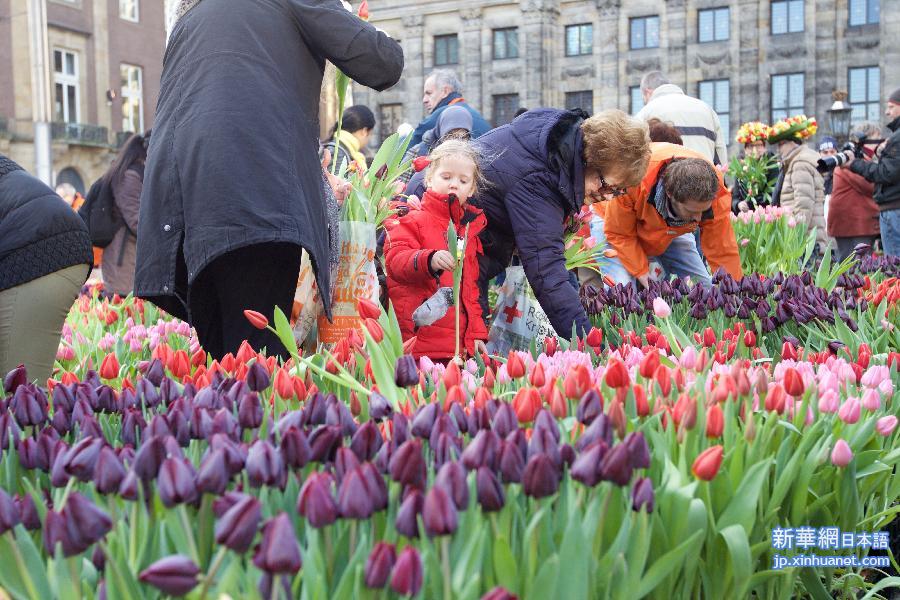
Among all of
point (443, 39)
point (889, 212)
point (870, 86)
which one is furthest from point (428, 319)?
Answer: point (443, 39)

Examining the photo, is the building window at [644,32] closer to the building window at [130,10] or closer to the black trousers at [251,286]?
the building window at [130,10]

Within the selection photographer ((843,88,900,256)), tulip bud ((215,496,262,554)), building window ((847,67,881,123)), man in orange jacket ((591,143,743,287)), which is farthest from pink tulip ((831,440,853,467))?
building window ((847,67,881,123))

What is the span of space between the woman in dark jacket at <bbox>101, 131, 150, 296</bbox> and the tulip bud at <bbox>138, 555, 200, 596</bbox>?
6.17 m

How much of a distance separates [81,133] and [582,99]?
17.6 metres

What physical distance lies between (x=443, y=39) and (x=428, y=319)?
35423 millimetres

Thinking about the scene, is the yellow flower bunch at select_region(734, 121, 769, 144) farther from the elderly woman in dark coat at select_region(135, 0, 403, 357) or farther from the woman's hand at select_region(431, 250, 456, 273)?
the elderly woman in dark coat at select_region(135, 0, 403, 357)

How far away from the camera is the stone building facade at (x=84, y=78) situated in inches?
1277

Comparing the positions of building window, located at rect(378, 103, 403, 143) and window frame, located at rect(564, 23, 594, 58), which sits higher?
window frame, located at rect(564, 23, 594, 58)

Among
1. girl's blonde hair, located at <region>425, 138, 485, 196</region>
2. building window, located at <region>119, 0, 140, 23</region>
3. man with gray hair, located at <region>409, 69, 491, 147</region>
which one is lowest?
girl's blonde hair, located at <region>425, 138, 485, 196</region>

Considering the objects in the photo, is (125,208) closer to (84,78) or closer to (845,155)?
(845,155)

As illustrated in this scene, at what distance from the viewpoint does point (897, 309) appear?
155 inches

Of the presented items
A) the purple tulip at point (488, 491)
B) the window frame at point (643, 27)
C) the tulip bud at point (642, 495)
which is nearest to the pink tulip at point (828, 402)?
the tulip bud at point (642, 495)

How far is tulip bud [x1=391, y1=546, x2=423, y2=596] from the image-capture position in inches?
48.4

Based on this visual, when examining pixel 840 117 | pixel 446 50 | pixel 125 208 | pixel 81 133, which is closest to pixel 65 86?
pixel 81 133
